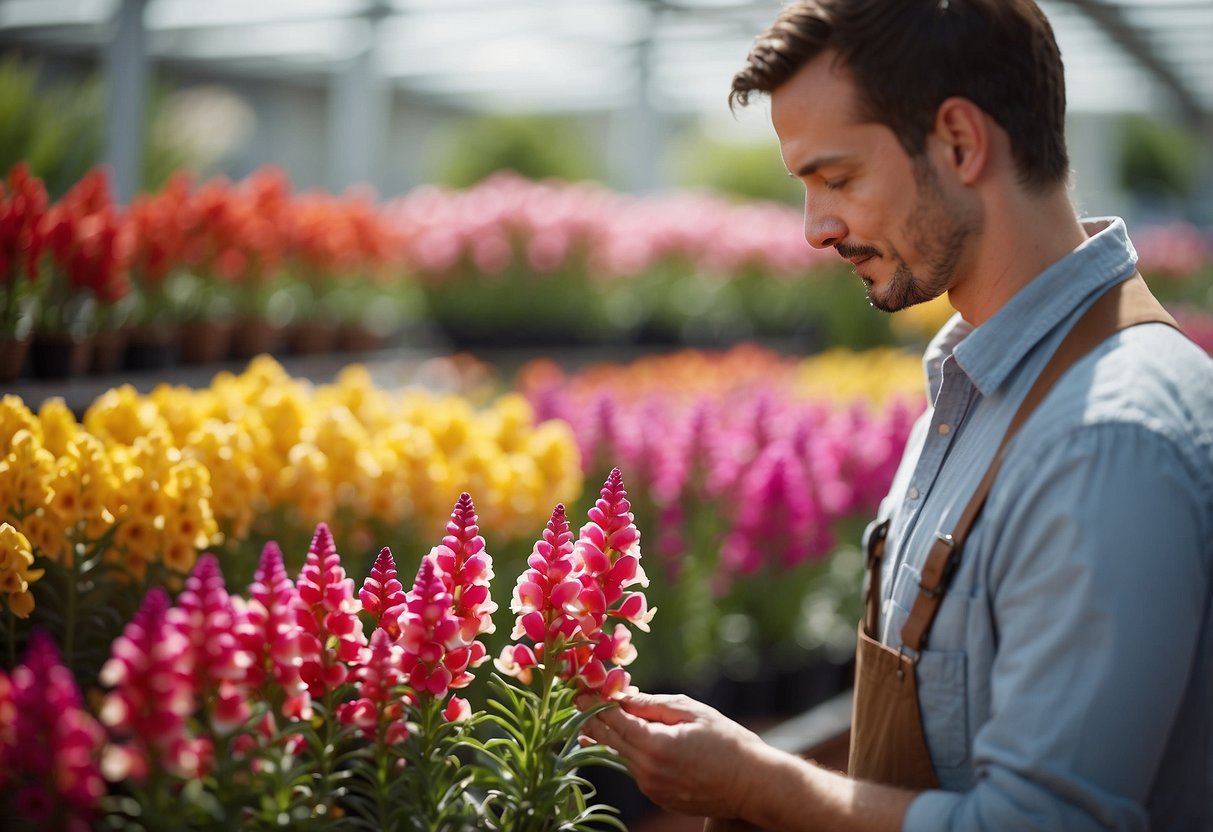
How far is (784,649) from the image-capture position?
149 inches

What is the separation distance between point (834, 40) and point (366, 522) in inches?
63.8

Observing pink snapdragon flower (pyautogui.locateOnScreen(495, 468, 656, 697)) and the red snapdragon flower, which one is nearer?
pink snapdragon flower (pyautogui.locateOnScreen(495, 468, 656, 697))

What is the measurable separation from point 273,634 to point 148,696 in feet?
0.67

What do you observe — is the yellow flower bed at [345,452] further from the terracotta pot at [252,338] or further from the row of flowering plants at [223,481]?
the terracotta pot at [252,338]

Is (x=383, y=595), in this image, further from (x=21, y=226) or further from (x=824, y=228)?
(x=21, y=226)

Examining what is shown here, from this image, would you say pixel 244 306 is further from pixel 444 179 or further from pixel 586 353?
pixel 444 179

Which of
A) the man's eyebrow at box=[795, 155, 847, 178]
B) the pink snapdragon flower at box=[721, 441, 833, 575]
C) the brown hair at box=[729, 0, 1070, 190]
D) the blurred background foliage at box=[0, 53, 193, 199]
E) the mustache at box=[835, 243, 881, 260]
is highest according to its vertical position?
the blurred background foliage at box=[0, 53, 193, 199]

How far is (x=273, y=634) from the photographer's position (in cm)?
128

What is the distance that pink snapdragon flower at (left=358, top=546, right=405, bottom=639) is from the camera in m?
1.46

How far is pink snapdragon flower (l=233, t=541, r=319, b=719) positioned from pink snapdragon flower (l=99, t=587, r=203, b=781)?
16cm

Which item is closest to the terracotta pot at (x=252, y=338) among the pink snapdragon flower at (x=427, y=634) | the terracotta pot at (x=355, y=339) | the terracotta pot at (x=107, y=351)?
the terracotta pot at (x=355, y=339)

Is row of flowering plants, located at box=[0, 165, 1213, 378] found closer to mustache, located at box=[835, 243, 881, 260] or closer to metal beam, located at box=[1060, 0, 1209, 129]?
mustache, located at box=[835, 243, 881, 260]

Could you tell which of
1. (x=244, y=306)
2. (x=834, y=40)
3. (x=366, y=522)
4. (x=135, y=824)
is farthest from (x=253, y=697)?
(x=244, y=306)

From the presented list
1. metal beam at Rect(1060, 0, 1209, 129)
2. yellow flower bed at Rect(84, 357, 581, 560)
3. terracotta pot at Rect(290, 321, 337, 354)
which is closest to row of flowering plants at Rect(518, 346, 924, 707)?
yellow flower bed at Rect(84, 357, 581, 560)
